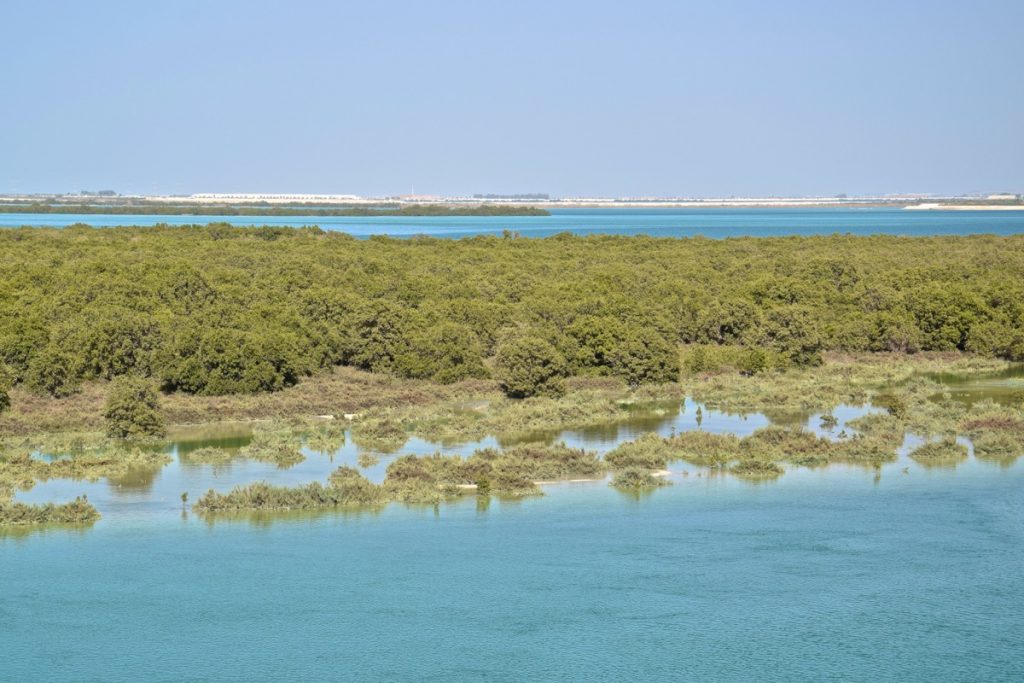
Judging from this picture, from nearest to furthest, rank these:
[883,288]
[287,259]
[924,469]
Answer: [924,469], [883,288], [287,259]

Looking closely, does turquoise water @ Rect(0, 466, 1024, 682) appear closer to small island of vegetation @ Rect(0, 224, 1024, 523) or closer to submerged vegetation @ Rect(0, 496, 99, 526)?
submerged vegetation @ Rect(0, 496, 99, 526)

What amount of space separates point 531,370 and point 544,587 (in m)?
18.5

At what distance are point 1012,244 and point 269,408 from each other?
215ft

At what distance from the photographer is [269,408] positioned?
39.4 metres

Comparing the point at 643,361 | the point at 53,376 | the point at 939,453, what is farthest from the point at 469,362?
the point at 939,453

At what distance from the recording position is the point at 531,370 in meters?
42.1

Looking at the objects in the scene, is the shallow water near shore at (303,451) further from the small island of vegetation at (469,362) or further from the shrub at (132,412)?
the shrub at (132,412)

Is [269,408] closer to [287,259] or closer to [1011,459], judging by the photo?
[1011,459]

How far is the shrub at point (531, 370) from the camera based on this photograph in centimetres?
4203

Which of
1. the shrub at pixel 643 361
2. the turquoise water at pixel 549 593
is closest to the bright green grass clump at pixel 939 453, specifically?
the turquoise water at pixel 549 593

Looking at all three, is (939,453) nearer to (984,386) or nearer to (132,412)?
(984,386)

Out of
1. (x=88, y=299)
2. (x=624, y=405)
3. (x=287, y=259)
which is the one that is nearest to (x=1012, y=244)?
(x=287, y=259)

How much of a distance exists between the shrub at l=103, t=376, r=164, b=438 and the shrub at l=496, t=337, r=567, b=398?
1129cm

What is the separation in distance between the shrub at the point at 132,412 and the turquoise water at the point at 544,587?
471 centimetres
